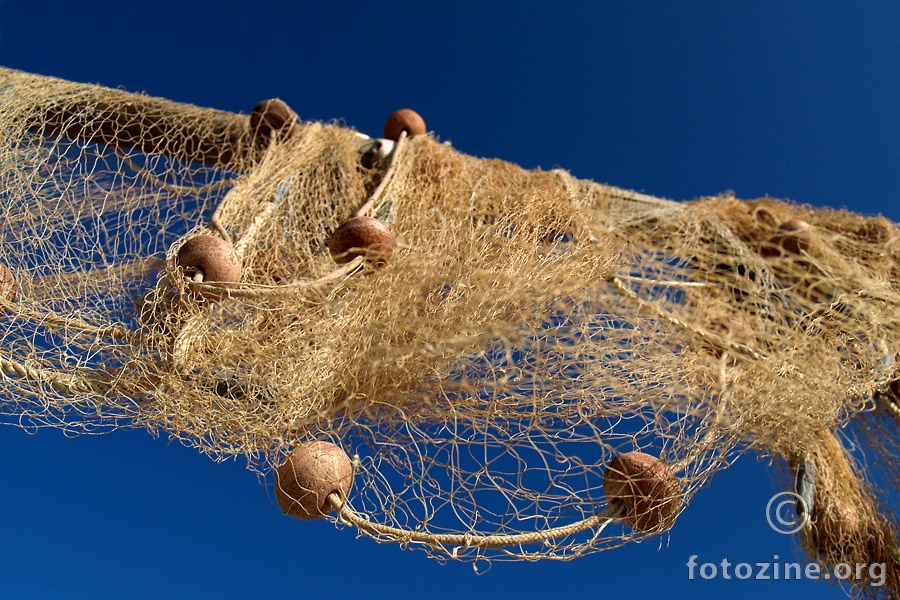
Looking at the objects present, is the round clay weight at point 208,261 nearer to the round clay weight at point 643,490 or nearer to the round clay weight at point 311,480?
the round clay weight at point 311,480

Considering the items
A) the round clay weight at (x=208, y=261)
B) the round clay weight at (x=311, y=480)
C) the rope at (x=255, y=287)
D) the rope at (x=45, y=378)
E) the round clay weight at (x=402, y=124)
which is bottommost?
the round clay weight at (x=311, y=480)

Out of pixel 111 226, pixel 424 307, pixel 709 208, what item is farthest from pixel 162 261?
pixel 709 208

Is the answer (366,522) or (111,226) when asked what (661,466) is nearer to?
(366,522)

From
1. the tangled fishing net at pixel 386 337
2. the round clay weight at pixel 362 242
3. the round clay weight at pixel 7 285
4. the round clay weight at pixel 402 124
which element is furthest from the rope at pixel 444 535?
the round clay weight at pixel 402 124

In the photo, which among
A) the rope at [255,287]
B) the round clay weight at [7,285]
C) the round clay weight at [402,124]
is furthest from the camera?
the round clay weight at [402,124]

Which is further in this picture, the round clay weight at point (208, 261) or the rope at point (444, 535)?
the round clay weight at point (208, 261)

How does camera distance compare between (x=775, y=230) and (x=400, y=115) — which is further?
(x=775, y=230)

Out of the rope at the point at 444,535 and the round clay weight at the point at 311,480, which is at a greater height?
the round clay weight at the point at 311,480
